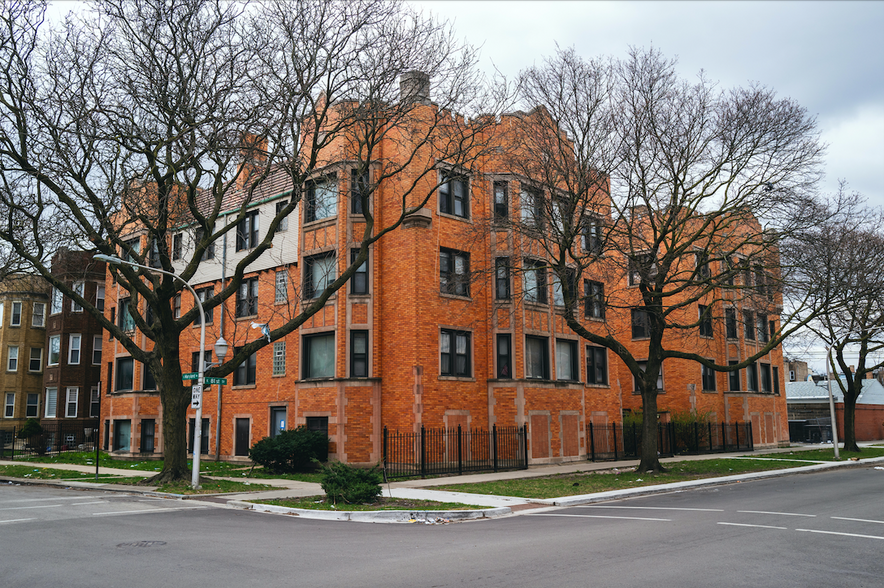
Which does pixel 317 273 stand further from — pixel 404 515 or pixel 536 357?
pixel 404 515

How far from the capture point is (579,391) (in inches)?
1206

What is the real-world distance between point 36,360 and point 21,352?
1187 mm

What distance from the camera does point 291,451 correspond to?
24.6 metres

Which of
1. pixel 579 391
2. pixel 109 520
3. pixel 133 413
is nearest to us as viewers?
pixel 109 520

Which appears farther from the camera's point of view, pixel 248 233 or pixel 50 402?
pixel 50 402

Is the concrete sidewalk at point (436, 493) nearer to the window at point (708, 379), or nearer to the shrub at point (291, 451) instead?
the shrub at point (291, 451)

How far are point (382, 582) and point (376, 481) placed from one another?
27.0 ft

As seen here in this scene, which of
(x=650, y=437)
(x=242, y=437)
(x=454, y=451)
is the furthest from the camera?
(x=242, y=437)

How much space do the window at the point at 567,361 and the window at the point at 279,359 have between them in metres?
12.1

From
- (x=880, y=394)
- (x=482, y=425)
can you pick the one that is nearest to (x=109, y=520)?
(x=482, y=425)

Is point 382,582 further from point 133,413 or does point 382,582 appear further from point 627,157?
point 133,413

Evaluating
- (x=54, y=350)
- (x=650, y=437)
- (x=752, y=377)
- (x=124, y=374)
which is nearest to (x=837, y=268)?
(x=650, y=437)

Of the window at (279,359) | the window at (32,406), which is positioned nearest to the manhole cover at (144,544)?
the window at (279,359)

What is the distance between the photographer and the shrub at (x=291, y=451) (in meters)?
24.6
